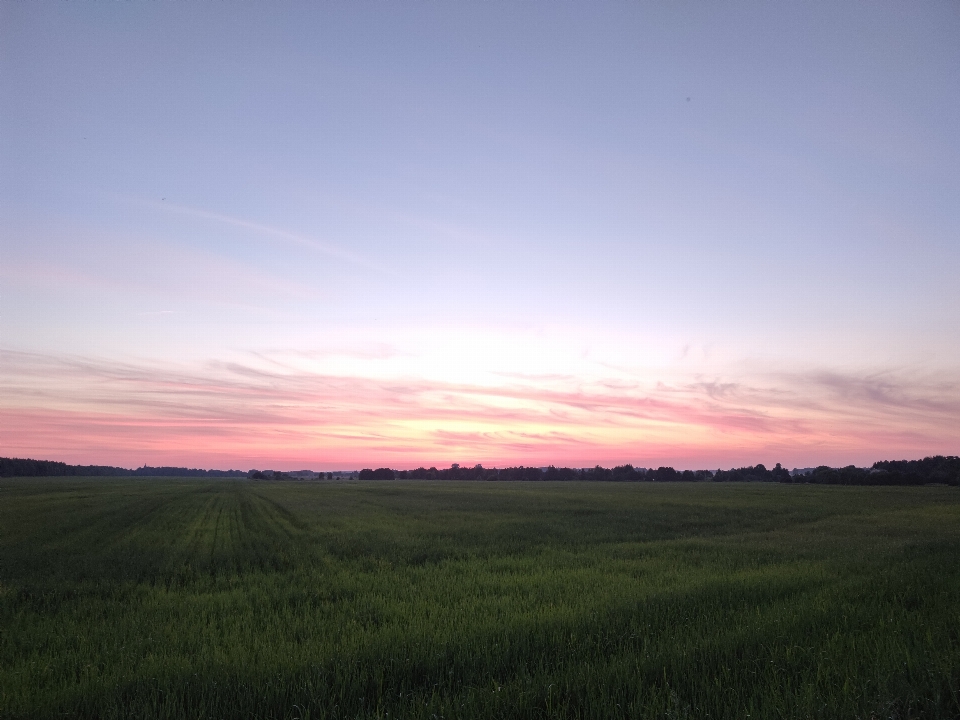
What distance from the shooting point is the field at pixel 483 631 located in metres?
6.23

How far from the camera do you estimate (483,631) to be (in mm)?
8883

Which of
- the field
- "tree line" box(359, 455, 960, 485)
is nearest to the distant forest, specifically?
"tree line" box(359, 455, 960, 485)

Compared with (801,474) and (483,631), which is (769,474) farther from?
(483,631)

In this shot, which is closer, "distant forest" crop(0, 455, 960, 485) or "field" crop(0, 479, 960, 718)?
"field" crop(0, 479, 960, 718)

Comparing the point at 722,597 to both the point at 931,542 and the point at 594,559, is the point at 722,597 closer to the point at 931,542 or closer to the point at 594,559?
the point at 594,559

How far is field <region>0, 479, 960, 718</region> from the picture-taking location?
6.23 meters

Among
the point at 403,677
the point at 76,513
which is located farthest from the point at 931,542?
the point at 76,513

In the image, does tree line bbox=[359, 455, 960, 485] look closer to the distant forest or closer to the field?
the distant forest

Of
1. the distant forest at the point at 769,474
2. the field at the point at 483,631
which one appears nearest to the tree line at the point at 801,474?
the distant forest at the point at 769,474

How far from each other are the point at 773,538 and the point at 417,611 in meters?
19.5

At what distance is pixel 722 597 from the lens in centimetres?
1113

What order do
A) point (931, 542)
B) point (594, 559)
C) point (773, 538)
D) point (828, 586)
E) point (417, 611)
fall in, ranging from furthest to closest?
point (773, 538) < point (931, 542) < point (594, 559) < point (828, 586) < point (417, 611)

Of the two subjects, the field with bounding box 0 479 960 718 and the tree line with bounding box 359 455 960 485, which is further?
the tree line with bounding box 359 455 960 485

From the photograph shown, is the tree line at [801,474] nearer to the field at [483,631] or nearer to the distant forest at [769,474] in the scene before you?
the distant forest at [769,474]
